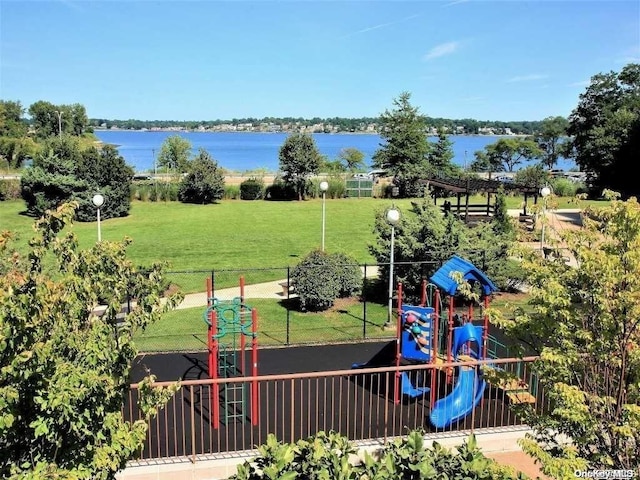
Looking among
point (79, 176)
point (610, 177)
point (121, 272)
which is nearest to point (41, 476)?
point (121, 272)

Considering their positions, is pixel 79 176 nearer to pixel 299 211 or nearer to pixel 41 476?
pixel 299 211

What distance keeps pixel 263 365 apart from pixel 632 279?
9.00 meters

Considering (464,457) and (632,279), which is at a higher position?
(632,279)

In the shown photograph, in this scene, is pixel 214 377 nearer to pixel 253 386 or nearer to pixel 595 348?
pixel 253 386

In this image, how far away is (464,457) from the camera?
6324 millimetres

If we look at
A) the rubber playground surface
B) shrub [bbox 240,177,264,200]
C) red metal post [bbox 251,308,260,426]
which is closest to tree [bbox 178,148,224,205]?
shrub [bbox 240,177,264,200]

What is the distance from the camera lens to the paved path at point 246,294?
17.5 m

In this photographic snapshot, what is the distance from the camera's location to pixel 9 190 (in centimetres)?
3831

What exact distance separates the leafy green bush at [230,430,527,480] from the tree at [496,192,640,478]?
67 centimetres

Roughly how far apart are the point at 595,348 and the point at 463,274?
5529 mm

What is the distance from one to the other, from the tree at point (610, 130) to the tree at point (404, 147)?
14255mm

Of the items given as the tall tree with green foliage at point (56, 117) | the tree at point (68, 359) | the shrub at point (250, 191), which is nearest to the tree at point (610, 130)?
the shrub at point (250, 191)

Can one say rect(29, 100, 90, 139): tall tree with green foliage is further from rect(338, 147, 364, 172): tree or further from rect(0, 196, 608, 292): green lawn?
rect(0, 196, 608, 292): green lawn

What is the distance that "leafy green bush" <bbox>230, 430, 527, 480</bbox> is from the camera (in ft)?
18.6
